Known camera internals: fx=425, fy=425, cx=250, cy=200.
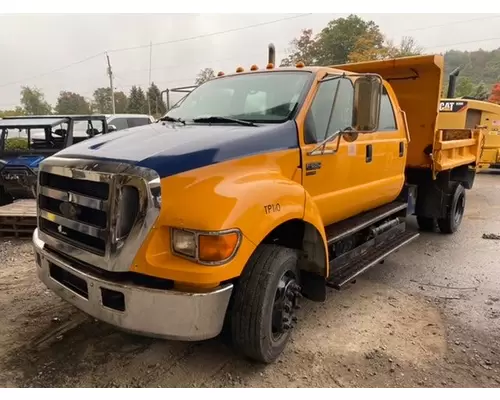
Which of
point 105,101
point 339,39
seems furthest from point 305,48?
point 105,101

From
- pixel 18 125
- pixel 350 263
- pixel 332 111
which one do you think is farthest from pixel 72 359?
pixel 18 125

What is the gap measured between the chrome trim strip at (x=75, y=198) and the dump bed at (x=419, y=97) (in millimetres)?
3677

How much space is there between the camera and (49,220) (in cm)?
297

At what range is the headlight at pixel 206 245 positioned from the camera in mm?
2365

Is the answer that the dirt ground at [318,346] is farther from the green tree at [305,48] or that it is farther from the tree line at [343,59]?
the green tree at [305,48]

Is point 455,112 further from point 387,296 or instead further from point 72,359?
point 72,359

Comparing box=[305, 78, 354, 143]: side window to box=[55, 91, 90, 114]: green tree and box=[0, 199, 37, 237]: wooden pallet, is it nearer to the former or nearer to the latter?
box=[0, 199, 37, 237]: wooden pallet

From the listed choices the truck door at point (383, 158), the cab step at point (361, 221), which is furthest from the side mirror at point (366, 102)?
the cab step at point (361, 221)

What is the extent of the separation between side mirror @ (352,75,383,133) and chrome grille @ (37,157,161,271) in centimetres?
174

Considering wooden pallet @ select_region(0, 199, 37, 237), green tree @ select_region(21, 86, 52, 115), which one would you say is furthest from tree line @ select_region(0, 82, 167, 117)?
wooden pallet @ select_region(0, 199, 37, 237)

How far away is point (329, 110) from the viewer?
3574mm

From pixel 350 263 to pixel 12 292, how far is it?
325 centimetres

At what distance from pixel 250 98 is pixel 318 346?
6.81ft

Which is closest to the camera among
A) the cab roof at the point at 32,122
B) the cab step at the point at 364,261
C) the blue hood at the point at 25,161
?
the cab step at the point at 364,261
